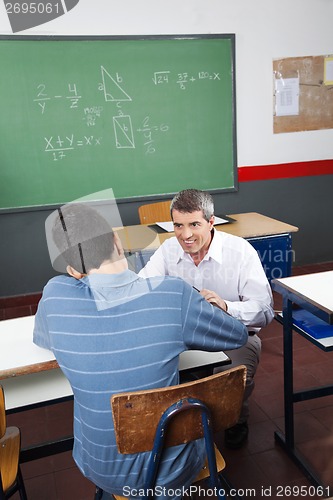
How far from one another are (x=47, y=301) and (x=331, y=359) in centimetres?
216

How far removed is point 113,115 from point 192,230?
7.56ft

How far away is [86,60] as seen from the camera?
12.5 feet

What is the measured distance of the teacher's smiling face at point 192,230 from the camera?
2.01 meters

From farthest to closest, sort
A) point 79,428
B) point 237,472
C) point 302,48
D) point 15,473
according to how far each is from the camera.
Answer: point 302,48 < point 237,472 < point 15,473 < point 79,428

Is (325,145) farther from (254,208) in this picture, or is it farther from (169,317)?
(169,317)

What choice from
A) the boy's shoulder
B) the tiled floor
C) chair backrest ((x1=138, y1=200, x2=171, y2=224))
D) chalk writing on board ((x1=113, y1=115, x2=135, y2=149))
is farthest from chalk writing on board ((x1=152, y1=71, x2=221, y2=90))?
the boy's shoulder

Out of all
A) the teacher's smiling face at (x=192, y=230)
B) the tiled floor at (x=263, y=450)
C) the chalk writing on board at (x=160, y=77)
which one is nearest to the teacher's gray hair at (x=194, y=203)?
the teacher's smiling face at (x=192, y=230)

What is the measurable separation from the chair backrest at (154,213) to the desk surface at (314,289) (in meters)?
1.72

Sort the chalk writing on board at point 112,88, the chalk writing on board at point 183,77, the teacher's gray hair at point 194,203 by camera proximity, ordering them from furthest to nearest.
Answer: the chalk writing on board at point 183,77
the chalk writing on board at point 112,88
the teacher's gray hair at point 194,203

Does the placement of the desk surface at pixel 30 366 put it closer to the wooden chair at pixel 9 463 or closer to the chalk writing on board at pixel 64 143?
the wooden chair at pixel 9 463

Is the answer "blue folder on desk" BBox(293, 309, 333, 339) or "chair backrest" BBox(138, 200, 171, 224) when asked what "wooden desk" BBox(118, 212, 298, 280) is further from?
"blue folder on desk" BBox(293, 309, 333, 339)

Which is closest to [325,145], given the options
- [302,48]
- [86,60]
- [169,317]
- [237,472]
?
[302,48]

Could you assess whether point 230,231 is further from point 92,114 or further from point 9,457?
point 9,457

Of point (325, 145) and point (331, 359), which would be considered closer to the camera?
point (331, 359)
